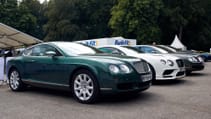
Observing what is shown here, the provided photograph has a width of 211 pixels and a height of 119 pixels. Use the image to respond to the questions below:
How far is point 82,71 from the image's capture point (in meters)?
5.77

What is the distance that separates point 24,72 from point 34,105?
1845 mm

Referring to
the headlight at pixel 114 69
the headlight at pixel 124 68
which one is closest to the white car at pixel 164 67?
the headlight at pixel 124 68

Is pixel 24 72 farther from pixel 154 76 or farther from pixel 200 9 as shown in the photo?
pixel 200 9

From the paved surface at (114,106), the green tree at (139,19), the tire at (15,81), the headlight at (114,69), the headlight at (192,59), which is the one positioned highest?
the green tree at (139,19)

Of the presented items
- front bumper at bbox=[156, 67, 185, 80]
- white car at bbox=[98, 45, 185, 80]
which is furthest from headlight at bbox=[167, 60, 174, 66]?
front bumper at bbox=[156, 67, 185, 80]

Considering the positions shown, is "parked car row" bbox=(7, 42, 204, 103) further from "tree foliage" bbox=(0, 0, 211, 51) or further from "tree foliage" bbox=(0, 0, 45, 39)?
"tree foliage" bbox=(0, 0, 45, 39)

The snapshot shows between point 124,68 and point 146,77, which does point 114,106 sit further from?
point 146,77

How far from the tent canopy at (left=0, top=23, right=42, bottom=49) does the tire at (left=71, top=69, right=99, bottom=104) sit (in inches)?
246

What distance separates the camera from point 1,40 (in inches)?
485

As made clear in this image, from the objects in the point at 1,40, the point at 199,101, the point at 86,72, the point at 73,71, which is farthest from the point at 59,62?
the point at 1,40

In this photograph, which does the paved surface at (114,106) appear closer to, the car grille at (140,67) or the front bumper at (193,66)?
the car grille at (140,67)

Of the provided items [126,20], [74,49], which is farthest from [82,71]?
[126,20]

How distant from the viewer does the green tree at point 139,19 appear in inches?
1331

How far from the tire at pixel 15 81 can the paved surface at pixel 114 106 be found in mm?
297
